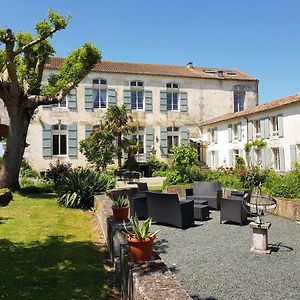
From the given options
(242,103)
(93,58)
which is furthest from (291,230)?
(242,103)

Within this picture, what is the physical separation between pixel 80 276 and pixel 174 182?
8920 millimetres

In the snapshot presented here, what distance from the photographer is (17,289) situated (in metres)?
4.08

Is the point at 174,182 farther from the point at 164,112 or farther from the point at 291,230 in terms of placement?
the point at 164,112

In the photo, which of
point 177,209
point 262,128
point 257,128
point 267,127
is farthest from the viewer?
point 257,128

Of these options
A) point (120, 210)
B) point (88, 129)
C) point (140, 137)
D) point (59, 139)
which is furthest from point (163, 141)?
point (120, 210)

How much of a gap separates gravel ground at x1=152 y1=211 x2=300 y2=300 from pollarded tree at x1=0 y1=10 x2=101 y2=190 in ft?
22.8

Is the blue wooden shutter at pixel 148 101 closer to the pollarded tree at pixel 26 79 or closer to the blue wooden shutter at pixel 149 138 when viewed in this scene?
the blue wooden shutter at pixel 149 138

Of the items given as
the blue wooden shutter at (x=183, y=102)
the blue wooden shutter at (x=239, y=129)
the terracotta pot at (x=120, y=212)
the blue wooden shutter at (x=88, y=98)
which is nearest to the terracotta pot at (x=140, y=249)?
the terracotta pot at (x=120, y=212)

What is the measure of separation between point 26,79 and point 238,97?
818 inches

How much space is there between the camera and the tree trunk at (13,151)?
1217 cm

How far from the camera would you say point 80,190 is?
1027cm

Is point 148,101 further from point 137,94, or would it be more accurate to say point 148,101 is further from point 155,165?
point 155,165

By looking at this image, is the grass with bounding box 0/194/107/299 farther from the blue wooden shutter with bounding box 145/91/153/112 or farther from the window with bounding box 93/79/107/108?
the blue wooden shutter with bounding box 145/91/153/112

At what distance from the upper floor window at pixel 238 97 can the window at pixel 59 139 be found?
14650 millimetres
